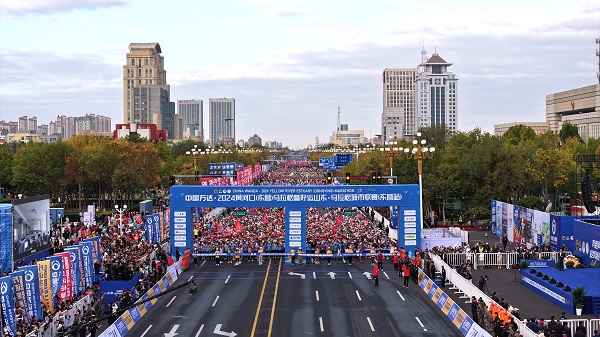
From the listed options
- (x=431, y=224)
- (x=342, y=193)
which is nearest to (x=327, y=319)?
(x=342, y=193)

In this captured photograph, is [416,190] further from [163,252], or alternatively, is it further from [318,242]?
[163,252]

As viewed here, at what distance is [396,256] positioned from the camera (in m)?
41.1

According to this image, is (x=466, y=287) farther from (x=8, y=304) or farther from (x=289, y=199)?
(x=8, y=304)

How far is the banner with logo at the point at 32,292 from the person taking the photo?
91.0 feet

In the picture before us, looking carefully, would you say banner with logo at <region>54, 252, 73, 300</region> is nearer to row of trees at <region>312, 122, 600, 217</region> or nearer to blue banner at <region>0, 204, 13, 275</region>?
blue banner at <region>0, 204, 13, 275</region>

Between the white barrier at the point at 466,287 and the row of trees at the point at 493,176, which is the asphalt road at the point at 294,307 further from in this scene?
the row of trees at the point at 493,176

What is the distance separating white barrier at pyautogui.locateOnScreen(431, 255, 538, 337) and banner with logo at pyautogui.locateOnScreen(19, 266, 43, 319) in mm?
18033

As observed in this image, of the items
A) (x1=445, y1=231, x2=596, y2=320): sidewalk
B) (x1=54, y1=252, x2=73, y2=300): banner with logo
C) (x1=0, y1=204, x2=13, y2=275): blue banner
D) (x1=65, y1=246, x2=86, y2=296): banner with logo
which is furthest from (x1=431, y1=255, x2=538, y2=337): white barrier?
(x1=0, y1=204, x2=13, y2=275): blue banner

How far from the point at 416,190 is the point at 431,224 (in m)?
24.8

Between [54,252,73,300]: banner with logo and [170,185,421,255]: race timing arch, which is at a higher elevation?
[170,185,421,255]: race timing arch

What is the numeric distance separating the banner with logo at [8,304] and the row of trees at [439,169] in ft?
153

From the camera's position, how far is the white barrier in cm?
2423

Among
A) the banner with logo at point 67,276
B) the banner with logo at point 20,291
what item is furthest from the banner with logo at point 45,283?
the banner with logo at point 20,291

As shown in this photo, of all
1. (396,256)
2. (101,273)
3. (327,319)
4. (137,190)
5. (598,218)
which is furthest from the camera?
(137,190)
